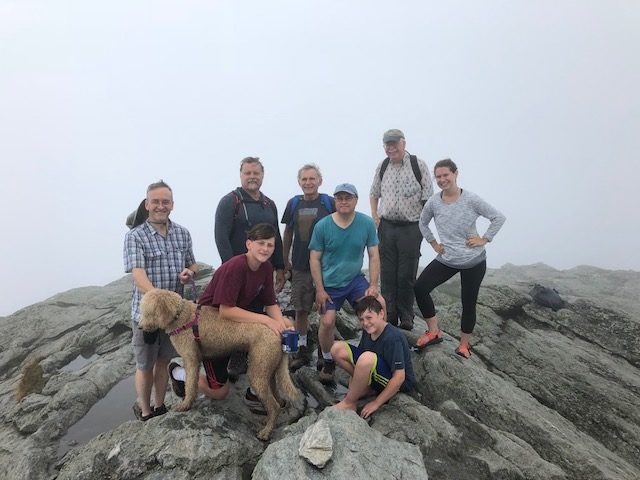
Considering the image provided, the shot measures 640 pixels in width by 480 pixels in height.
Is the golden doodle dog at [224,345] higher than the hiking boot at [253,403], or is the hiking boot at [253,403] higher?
the golden doodle dog at [224,345]

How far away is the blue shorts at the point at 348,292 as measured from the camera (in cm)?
648

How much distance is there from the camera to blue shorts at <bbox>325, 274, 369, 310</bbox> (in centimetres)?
648

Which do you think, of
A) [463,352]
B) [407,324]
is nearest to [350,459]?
[463,352]

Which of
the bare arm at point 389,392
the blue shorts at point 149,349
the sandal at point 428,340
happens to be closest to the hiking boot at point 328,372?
the bare arm at point 389,392

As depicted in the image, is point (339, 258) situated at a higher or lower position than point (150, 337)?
higher

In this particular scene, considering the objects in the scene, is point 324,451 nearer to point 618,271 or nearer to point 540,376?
point 540,376

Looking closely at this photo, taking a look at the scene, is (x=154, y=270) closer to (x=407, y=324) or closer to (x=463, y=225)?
(x=463, y=225)

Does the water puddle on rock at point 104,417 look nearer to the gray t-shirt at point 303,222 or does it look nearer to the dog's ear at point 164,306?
the dog's ear at point 164,306

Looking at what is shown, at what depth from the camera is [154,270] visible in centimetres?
537

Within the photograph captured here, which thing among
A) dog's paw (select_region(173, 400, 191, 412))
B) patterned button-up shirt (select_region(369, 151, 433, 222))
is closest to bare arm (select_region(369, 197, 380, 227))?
patterned button-up shirt (select_region(369, 151, 433, 222))

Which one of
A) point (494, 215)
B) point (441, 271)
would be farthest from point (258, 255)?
point (494, 215)

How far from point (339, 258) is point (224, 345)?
106 inches

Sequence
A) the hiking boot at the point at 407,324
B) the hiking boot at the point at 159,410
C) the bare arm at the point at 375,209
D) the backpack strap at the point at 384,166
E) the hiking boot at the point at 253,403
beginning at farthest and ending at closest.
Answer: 1. the bare arm at the point at 375,209
2. the hiking boot at the point at 407,324
3. the backpack strap at the point at 384,166
4. the hiking boot at the point at 253,403
5. the hiking boot at the point at 159,410

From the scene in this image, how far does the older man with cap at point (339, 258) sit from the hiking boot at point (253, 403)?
1760mm
